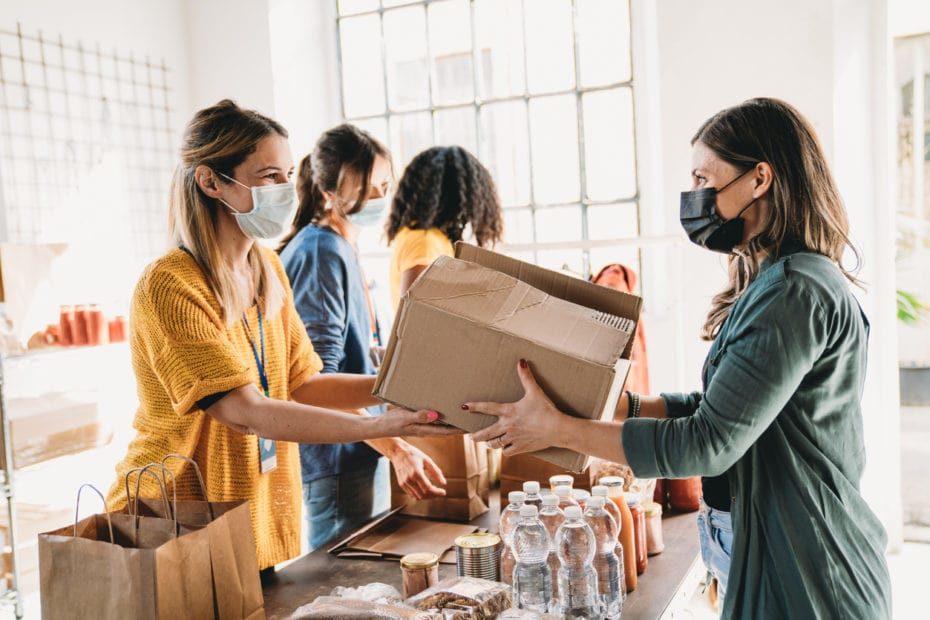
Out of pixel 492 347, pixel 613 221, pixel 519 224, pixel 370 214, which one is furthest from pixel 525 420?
pixel 519 224

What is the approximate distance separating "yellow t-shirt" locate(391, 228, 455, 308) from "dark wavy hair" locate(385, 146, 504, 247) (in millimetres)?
33

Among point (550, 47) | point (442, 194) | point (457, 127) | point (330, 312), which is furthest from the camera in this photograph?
Answer: point (457, 127)

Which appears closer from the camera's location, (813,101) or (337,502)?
(337,502)

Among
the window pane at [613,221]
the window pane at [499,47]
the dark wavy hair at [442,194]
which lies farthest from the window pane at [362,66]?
the dark wavy hair at [442,194]

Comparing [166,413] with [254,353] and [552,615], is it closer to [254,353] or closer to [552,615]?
[254,353]

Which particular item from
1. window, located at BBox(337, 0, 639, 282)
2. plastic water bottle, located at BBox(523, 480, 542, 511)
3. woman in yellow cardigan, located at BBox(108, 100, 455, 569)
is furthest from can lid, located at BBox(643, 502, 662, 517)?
window, located at BBox(337, 0, 639, 282)

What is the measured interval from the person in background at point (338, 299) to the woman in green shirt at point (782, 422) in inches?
34.4

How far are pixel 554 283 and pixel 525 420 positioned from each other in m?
0.29

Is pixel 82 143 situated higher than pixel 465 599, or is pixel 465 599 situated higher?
pixel 82 143

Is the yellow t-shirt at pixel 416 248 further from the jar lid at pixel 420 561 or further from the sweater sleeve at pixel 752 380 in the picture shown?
the sweater sleeve at pixel 752 380

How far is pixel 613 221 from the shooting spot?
3.86 m

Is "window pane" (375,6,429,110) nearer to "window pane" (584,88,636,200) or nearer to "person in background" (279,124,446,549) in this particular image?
"window pane" (584,88,636,200)

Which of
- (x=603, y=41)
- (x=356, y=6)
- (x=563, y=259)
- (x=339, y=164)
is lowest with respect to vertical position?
(x=563, y=259)

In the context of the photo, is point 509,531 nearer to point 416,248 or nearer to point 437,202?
point 416,248
